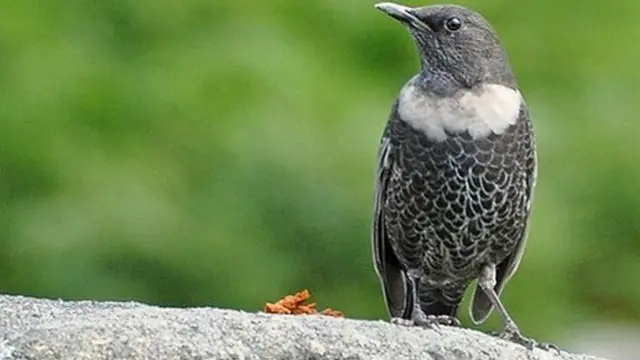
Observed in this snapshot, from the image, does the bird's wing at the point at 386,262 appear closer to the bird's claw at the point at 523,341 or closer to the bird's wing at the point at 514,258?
the bird's wing at the point at 514,258

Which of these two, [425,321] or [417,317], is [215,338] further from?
[417,317]

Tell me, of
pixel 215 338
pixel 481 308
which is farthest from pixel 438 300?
pixel 215 338

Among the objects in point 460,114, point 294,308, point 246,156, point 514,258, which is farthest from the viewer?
point 246,156

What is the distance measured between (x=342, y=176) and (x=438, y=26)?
3.94 ft

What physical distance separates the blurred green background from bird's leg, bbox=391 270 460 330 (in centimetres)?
76

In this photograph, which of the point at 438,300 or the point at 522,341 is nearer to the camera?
the point at 522,341

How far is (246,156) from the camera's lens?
218 inches

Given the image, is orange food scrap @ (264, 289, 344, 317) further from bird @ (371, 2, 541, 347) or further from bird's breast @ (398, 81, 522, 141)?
bird's breast @ (398, 81, 522, 141)

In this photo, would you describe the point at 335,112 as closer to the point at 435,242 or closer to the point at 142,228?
the point at 142,228

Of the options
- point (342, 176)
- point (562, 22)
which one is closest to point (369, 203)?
point (342, 176)

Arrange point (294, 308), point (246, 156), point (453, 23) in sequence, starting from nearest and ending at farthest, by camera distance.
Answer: point (294, 308), point (453, 23), point (246, 156)

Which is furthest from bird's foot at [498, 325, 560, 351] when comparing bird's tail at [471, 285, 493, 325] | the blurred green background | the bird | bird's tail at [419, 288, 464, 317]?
the blurred green background

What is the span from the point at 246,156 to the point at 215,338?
2258mm

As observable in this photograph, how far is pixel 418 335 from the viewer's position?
11.7 feet
